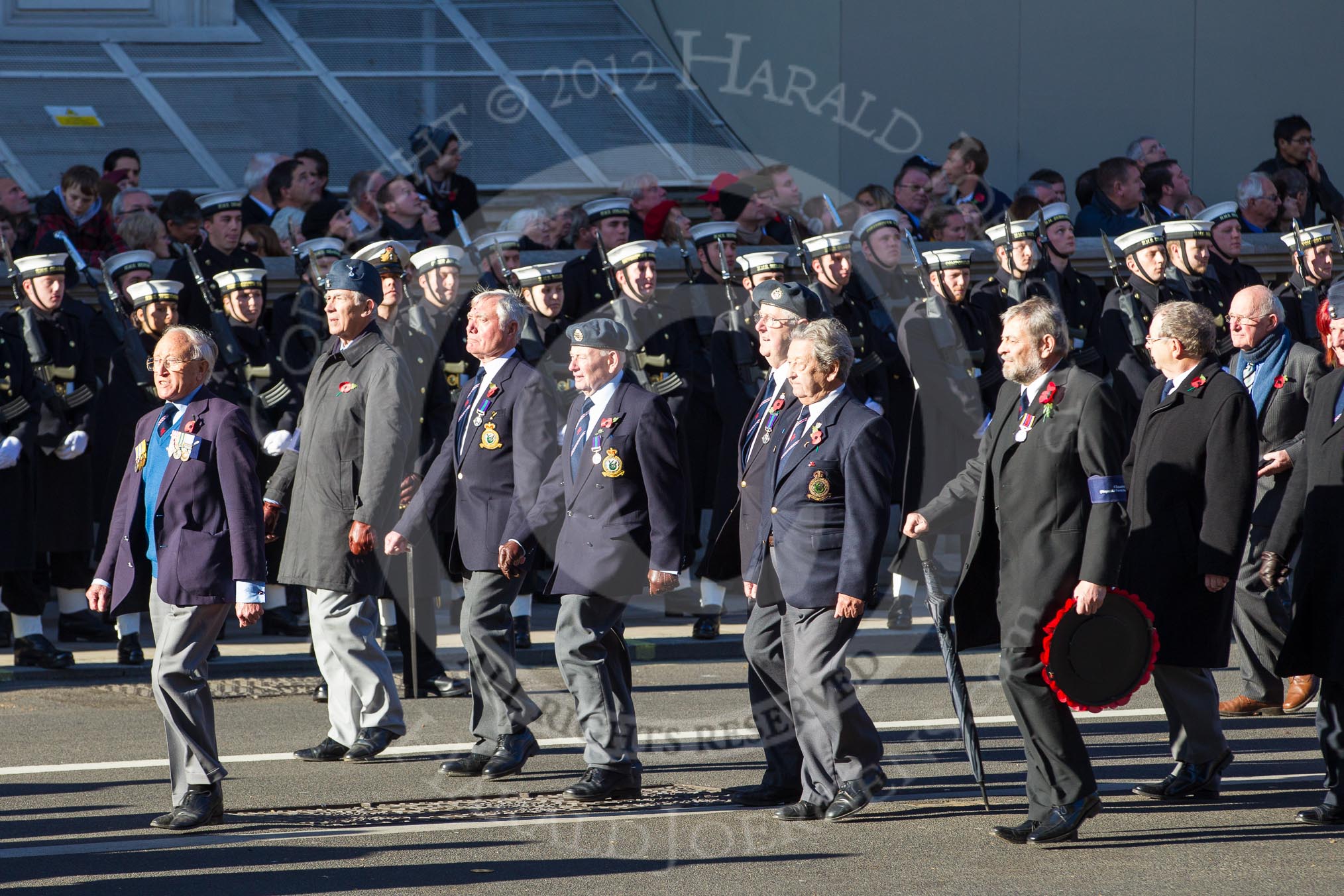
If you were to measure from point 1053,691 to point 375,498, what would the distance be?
2978 mm

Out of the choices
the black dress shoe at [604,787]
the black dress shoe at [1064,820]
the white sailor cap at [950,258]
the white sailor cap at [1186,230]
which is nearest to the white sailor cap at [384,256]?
the white sailor cap at [950,258]

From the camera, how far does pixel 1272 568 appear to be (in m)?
7.31

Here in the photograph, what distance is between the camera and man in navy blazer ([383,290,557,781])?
7.73 meters

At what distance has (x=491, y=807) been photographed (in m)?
7.16

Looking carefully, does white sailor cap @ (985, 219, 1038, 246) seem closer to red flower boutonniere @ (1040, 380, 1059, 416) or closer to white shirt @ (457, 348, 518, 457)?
white shirt @ (457, 348, 518, 457)

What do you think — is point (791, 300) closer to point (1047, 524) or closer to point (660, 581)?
point (660, 581)

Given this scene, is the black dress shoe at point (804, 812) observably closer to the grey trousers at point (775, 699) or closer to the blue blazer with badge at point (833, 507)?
the grey trousers at point (775, 699)

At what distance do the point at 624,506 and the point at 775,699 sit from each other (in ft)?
3.04

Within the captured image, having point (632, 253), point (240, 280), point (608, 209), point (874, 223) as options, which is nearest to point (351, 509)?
point (240, 280)

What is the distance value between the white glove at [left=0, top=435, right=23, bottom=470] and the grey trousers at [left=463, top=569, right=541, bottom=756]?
3.33m

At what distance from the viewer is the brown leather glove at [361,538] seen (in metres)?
7.91

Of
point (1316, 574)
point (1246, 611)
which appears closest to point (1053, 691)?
point (1316, 574)

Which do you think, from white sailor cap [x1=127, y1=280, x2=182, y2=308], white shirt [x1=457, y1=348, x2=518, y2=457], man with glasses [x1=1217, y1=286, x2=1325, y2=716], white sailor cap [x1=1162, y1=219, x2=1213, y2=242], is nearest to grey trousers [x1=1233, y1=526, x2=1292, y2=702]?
man with glasses [x1=1217, y1=286, x2=1325, y2=716]

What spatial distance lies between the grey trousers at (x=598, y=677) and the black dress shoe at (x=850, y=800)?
854 millimetres
